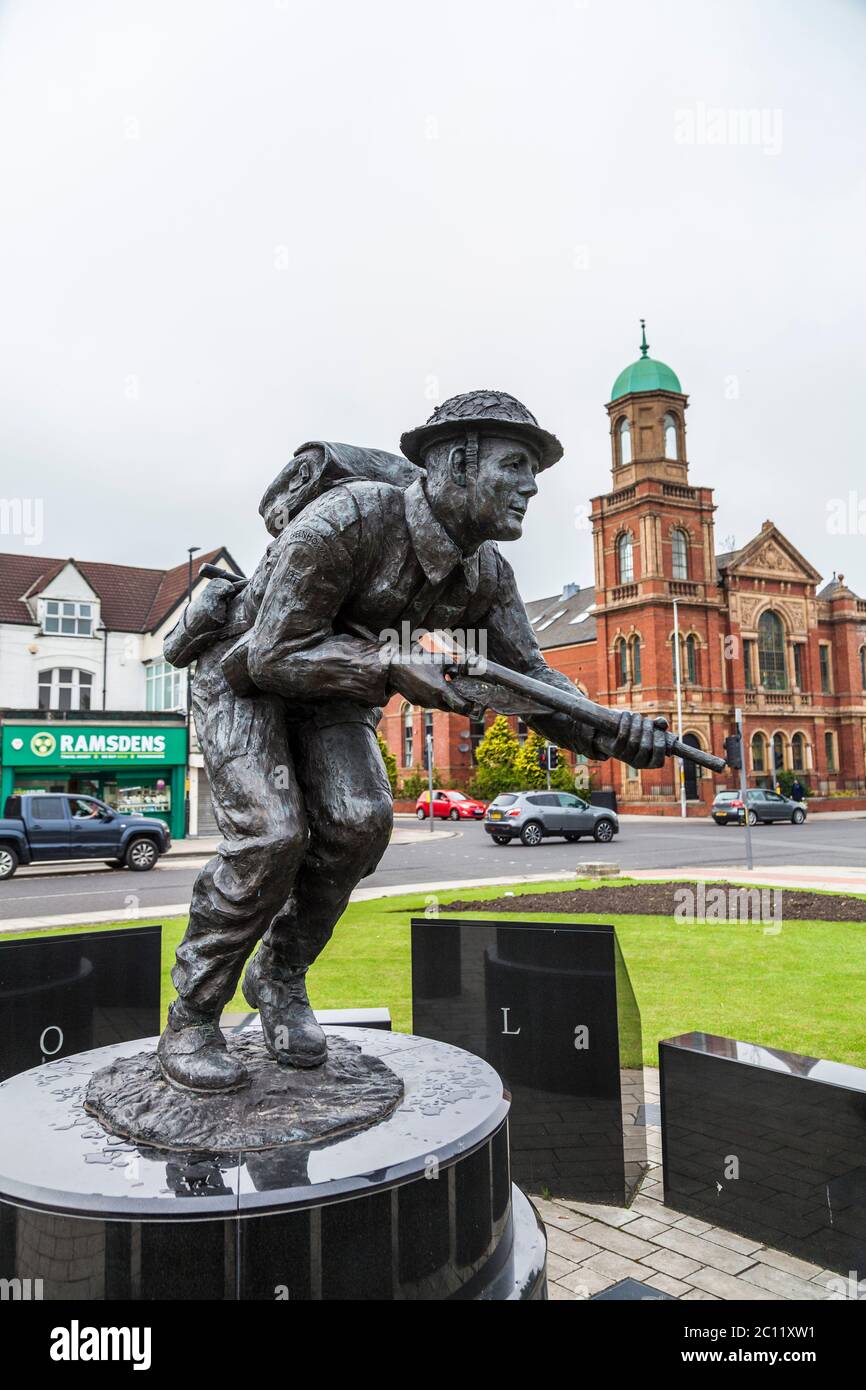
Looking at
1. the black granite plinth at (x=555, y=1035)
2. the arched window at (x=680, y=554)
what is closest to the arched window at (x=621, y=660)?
the arched window at (x=680, y=554)

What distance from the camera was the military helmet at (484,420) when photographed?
9.62 feet

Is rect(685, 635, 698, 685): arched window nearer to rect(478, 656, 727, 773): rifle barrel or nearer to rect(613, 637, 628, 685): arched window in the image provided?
rect(613, 637, 628, 685): arched window

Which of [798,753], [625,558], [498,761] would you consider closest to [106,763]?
[498,761]

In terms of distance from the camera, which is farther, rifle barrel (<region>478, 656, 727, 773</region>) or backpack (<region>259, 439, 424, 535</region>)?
backpack (<region>259, 439, 424, 535</region>)

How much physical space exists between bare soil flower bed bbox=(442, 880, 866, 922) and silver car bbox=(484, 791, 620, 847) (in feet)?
41.7

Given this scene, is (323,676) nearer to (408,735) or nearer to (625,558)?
(625,558)

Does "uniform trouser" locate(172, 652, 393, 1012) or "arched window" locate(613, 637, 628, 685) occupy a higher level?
"arched window" locate(613, 637, 628, 685)

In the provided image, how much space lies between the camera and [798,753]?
50.6m

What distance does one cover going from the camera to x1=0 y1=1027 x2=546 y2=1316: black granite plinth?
2438 millimetres

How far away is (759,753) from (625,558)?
12702mm

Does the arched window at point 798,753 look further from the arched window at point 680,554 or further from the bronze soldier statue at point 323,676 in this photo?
the bronze soldier statue at point 323,676

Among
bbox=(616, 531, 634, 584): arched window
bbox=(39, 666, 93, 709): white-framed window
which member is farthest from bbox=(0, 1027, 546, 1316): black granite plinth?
bbox=(616, 531, 634, 584): arched window
